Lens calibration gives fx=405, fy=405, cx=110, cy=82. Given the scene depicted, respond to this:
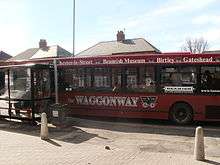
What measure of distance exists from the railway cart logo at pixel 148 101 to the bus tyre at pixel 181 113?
0.79m

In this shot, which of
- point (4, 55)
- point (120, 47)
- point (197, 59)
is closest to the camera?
point (197, 59)

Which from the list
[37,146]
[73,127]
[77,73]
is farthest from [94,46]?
[37,146]

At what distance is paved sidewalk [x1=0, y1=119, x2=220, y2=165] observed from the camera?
973 cm

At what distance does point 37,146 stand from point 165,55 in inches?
267

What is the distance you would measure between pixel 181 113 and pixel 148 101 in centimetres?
139

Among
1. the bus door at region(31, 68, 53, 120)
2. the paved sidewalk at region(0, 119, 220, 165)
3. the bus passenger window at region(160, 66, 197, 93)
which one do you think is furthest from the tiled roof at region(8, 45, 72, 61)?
the paved sidewalk at region(0, 119, 220, 165)

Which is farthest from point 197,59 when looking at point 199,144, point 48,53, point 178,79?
point 48,53

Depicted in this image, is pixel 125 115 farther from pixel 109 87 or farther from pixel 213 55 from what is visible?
pixel 213 55

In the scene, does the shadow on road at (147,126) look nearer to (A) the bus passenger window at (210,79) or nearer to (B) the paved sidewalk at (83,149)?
(B) the paved sidewalk at (83,149)

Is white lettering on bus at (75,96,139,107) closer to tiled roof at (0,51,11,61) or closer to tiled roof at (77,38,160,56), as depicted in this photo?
tiled roof at (77,38,160,56)

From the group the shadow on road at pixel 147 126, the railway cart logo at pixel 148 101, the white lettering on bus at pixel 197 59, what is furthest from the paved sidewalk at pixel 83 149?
the white lettering on bus at pixel 197 59

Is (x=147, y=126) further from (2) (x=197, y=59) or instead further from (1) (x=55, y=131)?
(1) (x=55, y=131)

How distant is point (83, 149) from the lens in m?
11.1

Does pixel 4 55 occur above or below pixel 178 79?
above
